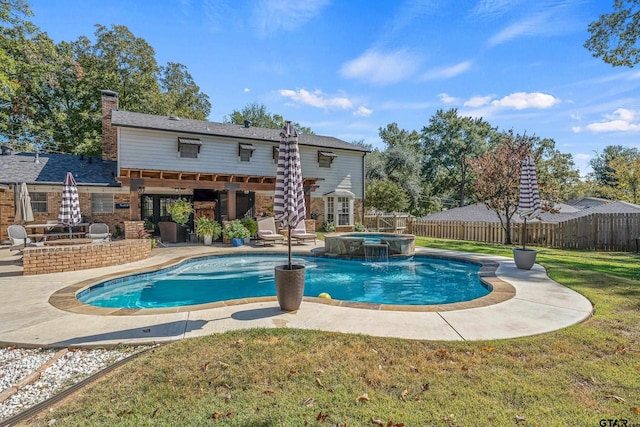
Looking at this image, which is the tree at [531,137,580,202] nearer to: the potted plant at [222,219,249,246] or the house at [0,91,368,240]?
the house at [0,91,368,240]

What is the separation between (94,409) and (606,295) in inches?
307

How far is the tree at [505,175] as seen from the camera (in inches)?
578

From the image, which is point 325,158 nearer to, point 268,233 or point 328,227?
point 328,227

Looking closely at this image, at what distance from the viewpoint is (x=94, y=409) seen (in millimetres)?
2557

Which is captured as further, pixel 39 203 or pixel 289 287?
pixel 39 203

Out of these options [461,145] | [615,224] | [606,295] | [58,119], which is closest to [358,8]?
[606,295]

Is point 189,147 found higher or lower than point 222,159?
higher

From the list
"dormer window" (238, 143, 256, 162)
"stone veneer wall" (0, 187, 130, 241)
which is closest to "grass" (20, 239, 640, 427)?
"dormer window" (238, 143, 256, 162)

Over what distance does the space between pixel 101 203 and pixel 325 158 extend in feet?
39.9

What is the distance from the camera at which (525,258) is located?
819 cm

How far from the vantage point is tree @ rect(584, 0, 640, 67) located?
1187 centimetres

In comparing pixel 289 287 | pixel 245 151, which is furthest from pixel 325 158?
pixel 289 287

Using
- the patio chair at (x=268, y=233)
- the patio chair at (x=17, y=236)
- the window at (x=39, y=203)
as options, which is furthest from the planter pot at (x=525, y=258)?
the window at (x=39, y=203)

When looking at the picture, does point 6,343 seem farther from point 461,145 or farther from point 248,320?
point 461,145
